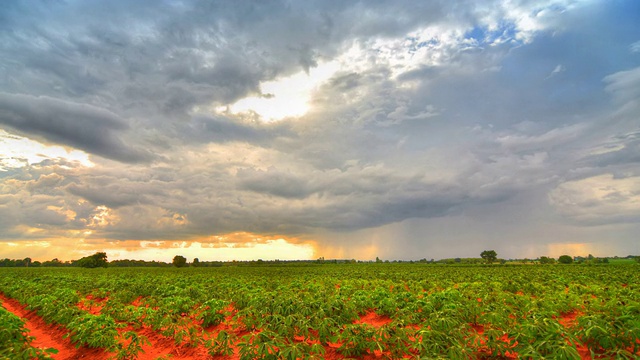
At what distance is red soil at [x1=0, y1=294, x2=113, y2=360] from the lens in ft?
38.7

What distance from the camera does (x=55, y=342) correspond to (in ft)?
47.0

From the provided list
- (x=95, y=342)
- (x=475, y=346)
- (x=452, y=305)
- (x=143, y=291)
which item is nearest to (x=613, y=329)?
(x=475, y=346)

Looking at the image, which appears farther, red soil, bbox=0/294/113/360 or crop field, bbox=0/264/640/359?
red soil, bbox=0/294/113/360

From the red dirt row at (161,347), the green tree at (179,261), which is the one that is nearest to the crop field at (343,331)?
the red dirt row at (161,347)

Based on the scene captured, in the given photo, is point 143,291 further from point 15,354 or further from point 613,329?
point 613,329

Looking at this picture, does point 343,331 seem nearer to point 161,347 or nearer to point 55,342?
point 161,347

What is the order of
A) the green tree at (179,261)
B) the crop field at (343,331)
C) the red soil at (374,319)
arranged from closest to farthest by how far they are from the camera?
1. the crop field at (343,331)
2. the red soil at (374,319)
3. the green tree at (179,261)

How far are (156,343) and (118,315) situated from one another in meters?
4.02

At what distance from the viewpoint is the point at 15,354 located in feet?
24.1

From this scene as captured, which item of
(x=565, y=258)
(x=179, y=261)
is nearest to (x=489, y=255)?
(x=565, y=258)

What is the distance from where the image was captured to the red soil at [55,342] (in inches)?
465

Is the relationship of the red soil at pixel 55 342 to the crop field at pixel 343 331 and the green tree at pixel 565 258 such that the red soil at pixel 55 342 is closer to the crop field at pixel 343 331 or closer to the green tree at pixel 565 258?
the crop field at pixel 343 331

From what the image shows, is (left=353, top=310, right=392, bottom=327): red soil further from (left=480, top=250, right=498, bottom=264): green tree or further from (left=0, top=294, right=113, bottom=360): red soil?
(left=480, top=250, right=498, bottom=264): green tree

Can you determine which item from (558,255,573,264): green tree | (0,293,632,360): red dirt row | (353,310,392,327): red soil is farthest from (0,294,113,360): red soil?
(558,255,573,264): green tree
